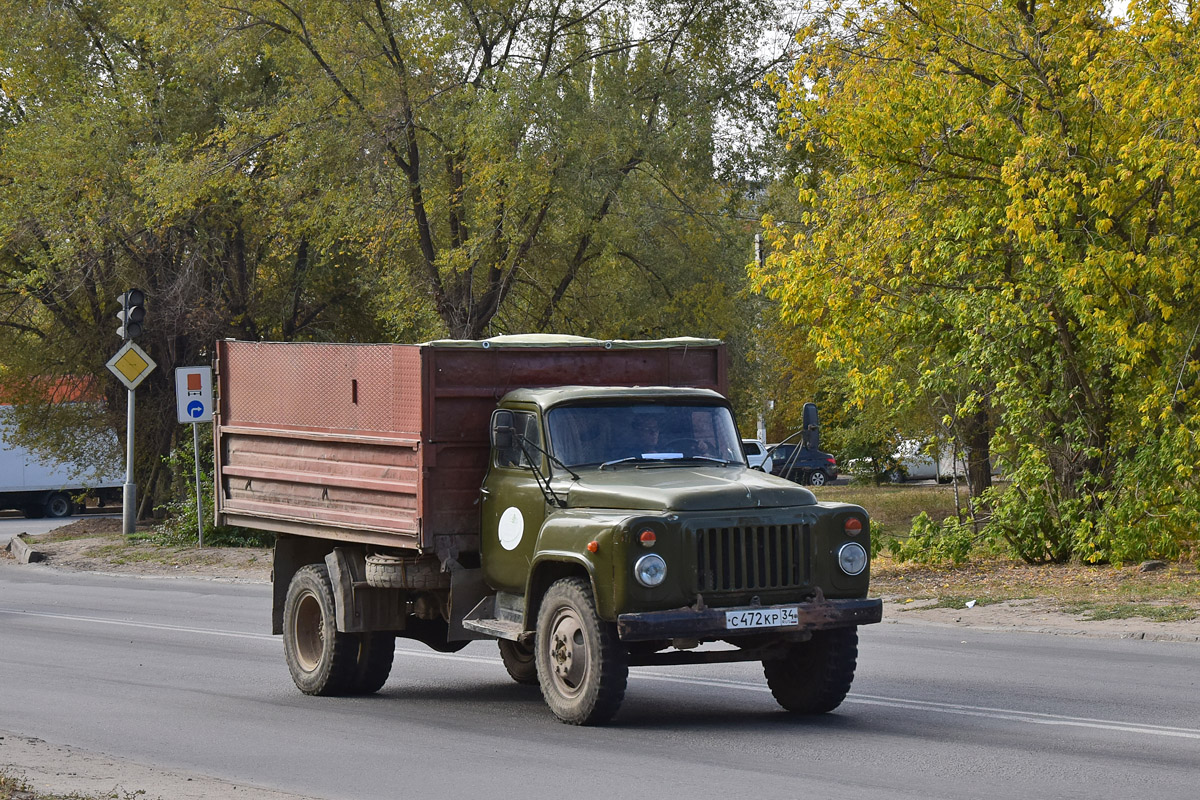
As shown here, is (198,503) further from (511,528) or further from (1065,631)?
(511,528)

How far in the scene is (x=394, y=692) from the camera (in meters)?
12.2

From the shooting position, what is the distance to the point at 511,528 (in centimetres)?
1046

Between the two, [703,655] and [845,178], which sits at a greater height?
[845,178]

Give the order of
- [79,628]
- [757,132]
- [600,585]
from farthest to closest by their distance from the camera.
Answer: [757,132], [79,628], [600,585]

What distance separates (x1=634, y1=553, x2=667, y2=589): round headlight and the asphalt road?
94 cm

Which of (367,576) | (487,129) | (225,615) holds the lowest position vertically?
(225,615)

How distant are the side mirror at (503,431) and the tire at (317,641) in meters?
2.24

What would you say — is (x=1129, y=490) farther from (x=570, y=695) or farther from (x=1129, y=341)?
(x=570, y=695)

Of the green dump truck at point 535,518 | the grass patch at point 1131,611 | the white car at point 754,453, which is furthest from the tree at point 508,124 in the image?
the green dump truck at point 535,518

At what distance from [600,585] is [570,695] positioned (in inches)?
33.7

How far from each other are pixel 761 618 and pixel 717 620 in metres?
0.28

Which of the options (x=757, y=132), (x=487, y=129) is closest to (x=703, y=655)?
(x=487, y=129)

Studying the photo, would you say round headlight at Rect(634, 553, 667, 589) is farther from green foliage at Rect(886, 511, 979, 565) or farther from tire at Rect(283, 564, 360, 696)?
green foliage at Rect(886, 511, 979, 565)

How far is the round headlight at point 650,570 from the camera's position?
931 cm
